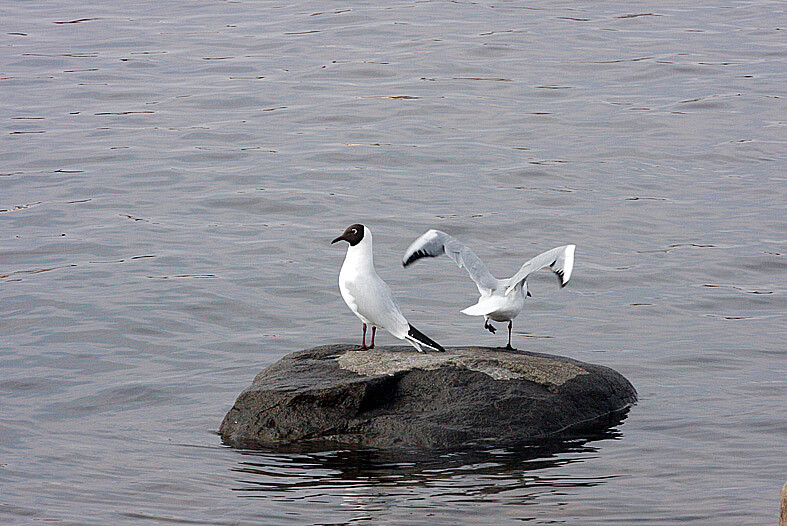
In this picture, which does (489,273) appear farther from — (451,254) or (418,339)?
(418,339)

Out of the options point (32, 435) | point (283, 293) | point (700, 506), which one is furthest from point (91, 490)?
point (283, 293)

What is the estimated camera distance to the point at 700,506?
707cm

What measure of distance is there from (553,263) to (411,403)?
66.5 inches

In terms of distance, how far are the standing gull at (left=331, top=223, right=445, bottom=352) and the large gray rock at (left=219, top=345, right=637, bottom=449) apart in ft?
0.64

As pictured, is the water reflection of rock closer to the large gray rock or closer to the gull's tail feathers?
the large gray rock

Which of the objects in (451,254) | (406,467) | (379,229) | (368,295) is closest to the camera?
(406,467)

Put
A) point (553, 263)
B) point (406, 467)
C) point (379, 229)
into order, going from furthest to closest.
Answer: point (379, 229), point (553, 263), point (406, 467)

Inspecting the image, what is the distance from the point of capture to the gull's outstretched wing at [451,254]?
8.83 meters

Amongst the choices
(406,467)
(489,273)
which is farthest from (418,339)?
(406,467)

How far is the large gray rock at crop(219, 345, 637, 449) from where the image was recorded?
7895 millimetres

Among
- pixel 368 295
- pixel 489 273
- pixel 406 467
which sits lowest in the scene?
pixel 406 467

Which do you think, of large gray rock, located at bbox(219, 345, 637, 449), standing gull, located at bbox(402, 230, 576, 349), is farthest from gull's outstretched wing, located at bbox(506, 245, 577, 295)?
large gray rock, located at bbox(219, 345, 637, 449)

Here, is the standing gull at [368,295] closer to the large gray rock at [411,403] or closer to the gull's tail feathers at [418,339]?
the gull's tail feathers at [418,339]

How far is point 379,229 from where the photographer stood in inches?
591
